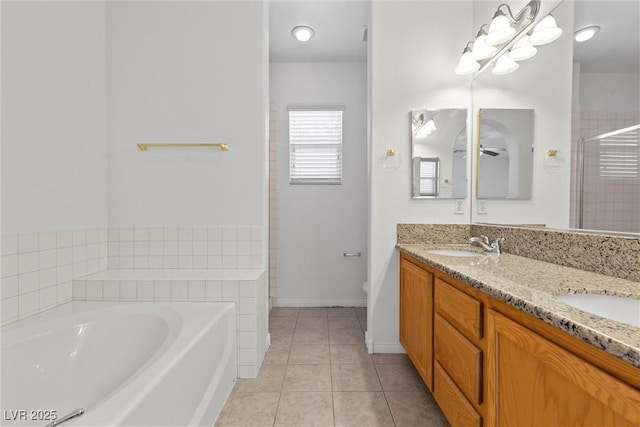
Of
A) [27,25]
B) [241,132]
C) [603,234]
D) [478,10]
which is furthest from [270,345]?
[478,10]

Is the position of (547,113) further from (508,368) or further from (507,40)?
(508,368)

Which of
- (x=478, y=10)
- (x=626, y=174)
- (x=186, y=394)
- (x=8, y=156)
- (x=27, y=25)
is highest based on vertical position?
(x=478, y=10)

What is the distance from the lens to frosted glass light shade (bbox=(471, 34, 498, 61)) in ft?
5.79

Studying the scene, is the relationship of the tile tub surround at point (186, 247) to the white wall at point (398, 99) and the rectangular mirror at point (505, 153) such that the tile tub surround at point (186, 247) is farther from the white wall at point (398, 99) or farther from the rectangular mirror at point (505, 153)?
the rectangular mirror at point (505, 153)

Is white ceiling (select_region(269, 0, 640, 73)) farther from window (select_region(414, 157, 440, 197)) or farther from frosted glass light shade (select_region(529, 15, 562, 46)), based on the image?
window (select_region(414, 157, 440, 197))

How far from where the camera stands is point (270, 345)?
2154 millimetres

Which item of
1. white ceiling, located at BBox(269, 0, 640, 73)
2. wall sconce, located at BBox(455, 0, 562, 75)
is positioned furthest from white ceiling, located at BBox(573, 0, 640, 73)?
wall sconce, located at BBox(455, 0, 562, 75)

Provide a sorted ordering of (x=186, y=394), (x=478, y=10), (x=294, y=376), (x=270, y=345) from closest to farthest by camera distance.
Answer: (x=186, y=394) → (x=294, y=376) → (x=478, y=10) → (x=270, y=345)

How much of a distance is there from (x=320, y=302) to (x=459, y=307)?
2.09 meters

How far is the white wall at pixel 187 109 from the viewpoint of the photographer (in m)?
2.02

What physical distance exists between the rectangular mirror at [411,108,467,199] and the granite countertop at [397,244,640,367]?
727 mm

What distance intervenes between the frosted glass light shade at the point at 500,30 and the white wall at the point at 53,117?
2.59 meters

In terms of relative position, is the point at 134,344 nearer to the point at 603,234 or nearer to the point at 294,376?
the point at 294,376

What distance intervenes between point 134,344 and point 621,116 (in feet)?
7.82
